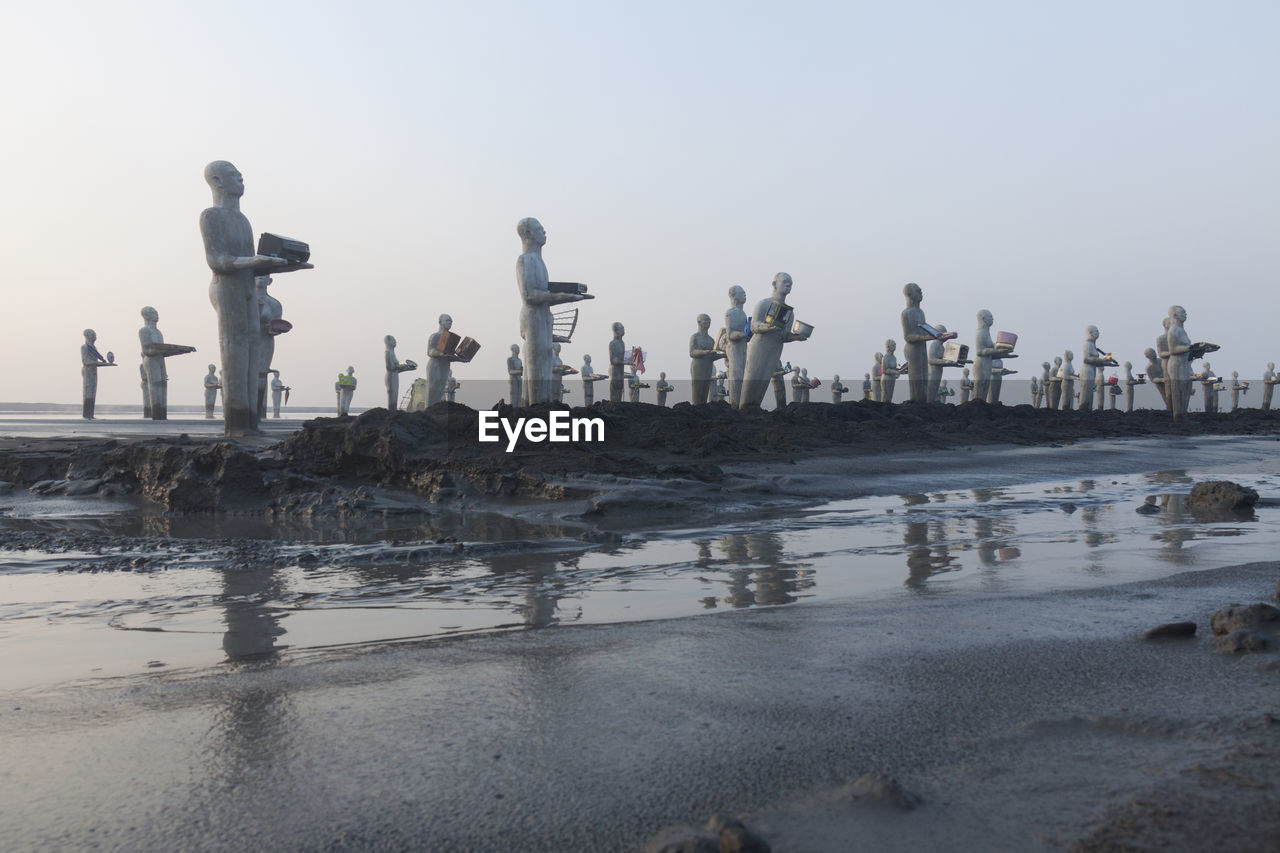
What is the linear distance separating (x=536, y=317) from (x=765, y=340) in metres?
5.05

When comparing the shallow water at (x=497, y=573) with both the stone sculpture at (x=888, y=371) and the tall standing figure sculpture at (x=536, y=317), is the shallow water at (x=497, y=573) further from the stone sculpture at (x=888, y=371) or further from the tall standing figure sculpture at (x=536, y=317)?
the stone sculpture at (x=888, y=371)

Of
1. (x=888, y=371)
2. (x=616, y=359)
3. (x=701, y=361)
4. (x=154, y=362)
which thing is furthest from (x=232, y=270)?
(x=888, y=371)

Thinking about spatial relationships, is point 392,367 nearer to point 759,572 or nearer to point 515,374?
point 515,374

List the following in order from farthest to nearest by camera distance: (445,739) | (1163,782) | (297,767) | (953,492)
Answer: (953,492)
(445,739)
(297,767)
(1163,782)

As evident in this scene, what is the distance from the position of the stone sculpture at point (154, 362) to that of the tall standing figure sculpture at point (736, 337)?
49.8 ft

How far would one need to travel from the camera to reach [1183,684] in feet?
7.61

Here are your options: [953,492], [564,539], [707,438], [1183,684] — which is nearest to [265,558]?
[564,539]

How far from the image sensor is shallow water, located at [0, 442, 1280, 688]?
3.18m

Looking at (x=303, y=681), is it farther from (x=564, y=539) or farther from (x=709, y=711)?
(x=564, y=539)

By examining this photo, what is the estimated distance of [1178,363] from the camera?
79.7 feet

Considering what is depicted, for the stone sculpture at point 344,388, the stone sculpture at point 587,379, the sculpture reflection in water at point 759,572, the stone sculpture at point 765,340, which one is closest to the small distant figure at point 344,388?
the stone sculpture at point 344,388

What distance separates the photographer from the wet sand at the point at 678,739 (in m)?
1.61

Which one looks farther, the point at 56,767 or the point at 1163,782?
the point at 56,767

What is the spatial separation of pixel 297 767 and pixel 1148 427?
2334 cm
